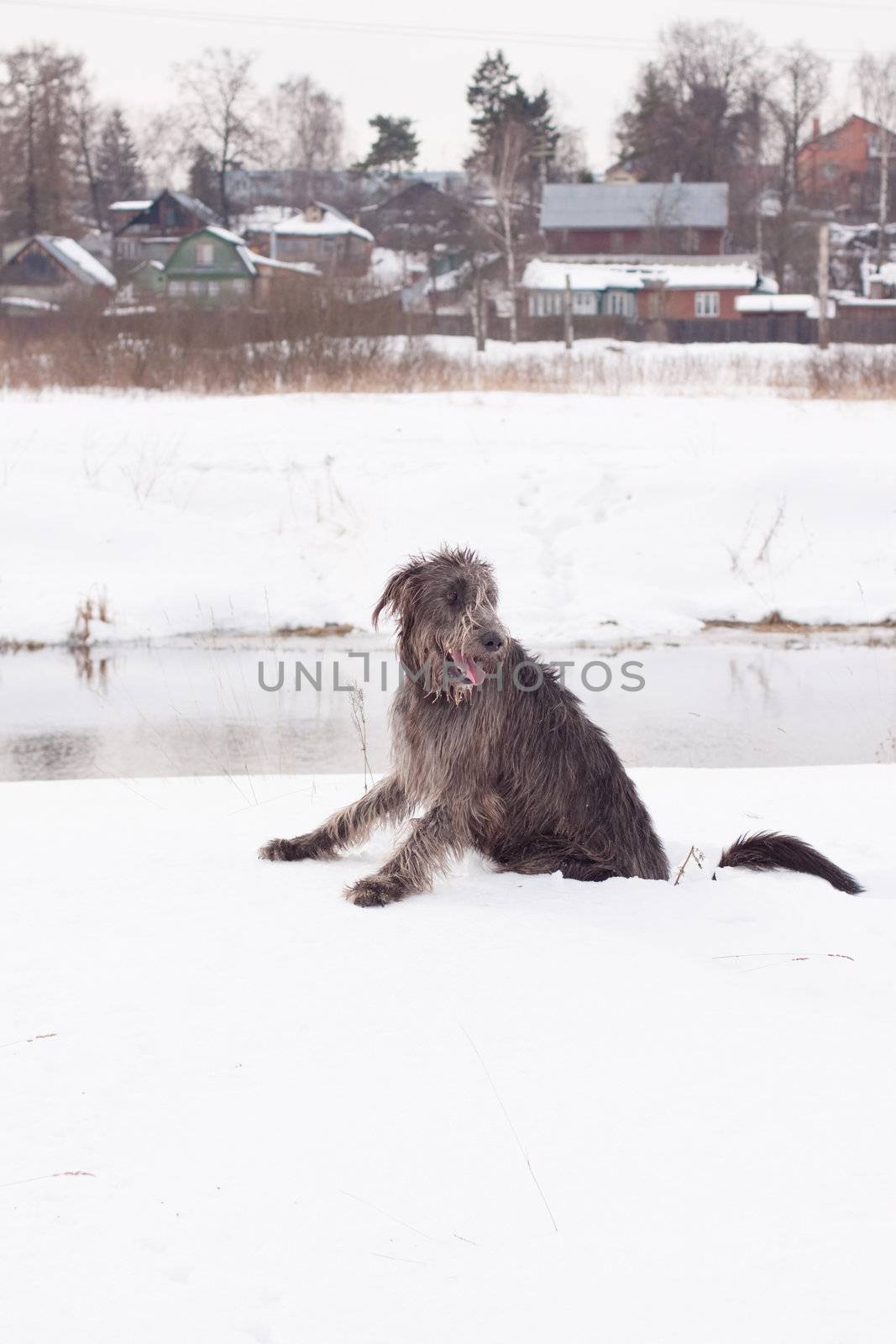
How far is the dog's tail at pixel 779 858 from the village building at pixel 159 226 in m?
66.9

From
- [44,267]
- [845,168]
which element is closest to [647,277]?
[845,168]

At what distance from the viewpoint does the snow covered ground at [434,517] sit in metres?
12.0

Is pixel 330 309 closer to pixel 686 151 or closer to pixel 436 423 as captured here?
pixel 436 423

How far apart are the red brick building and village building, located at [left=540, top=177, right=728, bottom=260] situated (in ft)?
27.5

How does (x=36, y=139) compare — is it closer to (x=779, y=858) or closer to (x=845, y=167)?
(x=845, y=167)

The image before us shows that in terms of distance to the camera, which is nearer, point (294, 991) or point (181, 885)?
point (294, 991)

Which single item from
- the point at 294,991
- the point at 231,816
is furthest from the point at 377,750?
the point at 294,991

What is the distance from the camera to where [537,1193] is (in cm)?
239

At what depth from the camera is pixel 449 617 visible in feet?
12.9

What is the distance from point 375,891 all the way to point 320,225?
228ft

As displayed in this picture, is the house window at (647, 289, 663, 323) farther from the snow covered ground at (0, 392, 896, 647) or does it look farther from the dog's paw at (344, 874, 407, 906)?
the dog's paw at (344, 874, 407, 906)

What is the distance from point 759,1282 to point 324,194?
8226 centimetres

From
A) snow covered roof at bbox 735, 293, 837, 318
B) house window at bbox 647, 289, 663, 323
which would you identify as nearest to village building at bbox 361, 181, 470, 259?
house window at bbox 647, 289, 663, 323

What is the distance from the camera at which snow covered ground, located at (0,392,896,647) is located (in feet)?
39.3
